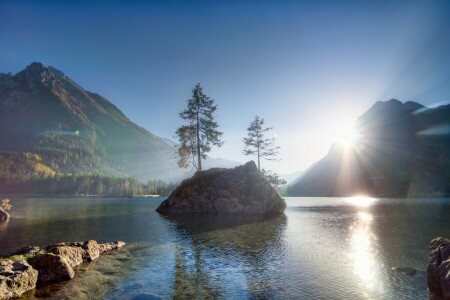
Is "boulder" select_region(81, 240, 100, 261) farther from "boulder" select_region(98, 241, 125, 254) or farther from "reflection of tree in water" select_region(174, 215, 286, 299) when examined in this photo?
"reflection of tree in water" select_region(174, 215, 286, 299)

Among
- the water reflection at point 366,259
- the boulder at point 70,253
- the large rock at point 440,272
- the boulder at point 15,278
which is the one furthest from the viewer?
the boulder at point 70,253

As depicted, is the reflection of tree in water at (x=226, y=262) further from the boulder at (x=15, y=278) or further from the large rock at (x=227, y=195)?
the large rock at (x=227, y=195)

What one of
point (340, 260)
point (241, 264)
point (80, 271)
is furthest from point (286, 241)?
point (80, 271)

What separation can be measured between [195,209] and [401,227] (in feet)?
153

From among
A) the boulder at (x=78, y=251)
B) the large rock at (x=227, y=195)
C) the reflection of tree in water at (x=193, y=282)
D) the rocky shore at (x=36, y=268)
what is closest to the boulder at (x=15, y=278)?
the rocky shore at (x=36, y=268)

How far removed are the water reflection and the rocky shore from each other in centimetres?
2145

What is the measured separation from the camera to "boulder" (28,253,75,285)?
67.5ft

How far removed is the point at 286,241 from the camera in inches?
1398

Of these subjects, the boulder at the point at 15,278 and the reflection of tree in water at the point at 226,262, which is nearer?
the boulder at the point at 15,278

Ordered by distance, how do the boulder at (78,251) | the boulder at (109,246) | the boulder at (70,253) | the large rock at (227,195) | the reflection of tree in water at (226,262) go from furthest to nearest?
the large rock at (227,195)
the boulder at (109,246)
the boulder at (78,251)
the boulder at (70,253)
the reflection of tree in water at (226,262)

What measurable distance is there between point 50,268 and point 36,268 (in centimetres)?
91

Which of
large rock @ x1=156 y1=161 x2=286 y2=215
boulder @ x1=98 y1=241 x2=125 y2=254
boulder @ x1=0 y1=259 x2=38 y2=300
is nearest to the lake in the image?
boulder @ x1=0 y1=259 x2=38 y2=300

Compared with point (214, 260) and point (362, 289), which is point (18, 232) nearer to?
point (214, 260)

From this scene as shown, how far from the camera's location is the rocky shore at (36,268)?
56.9 ft
